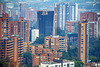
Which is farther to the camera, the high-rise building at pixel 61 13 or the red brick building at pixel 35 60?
the high-rise building at pixel 61 13

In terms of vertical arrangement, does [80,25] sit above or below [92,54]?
above

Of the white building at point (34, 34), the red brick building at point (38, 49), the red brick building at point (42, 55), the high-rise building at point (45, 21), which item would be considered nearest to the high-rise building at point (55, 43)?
the red brick building at point (38, 49)

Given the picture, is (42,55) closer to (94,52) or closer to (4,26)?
(94,52)

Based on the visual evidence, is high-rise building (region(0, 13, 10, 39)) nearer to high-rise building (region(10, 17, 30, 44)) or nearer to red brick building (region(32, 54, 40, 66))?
high-rise building (region(10, 17, 30, 44))

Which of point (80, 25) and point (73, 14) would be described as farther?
point (73, 14)

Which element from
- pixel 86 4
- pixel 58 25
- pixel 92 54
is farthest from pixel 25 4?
pixel 92 54

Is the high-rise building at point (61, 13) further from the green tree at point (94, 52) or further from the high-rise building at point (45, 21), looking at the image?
the green tree at point (94, 52)

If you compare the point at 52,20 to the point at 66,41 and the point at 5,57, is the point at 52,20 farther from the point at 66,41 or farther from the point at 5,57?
the point at 5,57

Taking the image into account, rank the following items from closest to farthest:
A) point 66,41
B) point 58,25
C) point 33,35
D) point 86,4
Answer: point 66,41, point 33,35, point 58,25, point 86,4

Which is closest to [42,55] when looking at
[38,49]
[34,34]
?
[38,49]
